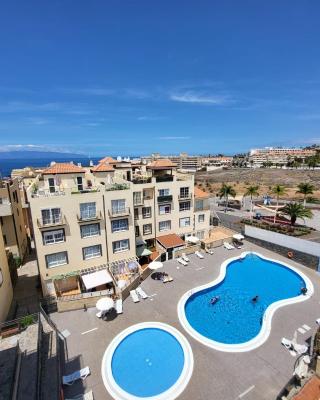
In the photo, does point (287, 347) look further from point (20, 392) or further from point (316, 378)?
point (20, 392)

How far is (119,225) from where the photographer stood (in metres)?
28.0

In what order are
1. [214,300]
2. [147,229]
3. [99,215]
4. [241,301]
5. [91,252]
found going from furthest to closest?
[147,229] < [91,252] < [99,215] < [241,301] < [214,300]

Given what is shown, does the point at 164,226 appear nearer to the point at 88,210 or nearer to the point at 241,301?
the point at 88,210

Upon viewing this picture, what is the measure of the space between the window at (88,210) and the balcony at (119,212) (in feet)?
6.22

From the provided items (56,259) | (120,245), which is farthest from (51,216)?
(120,245)

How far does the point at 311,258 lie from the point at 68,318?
29.6m

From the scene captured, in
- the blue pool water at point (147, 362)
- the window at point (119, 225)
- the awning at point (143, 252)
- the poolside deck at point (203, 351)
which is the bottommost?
the blue pool water at point (147, 362)

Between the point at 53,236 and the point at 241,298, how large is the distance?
2137 cm

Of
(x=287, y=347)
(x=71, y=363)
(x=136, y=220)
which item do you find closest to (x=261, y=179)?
(x=136, y=220)

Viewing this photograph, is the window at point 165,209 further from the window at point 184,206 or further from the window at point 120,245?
the window at point 120,245

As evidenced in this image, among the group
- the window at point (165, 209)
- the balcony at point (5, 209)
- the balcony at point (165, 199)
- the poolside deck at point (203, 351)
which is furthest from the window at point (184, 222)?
the balcony at point (5, 209)

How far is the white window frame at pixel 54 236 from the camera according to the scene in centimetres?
2394

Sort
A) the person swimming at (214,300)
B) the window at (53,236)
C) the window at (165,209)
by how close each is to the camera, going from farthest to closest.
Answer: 1. the window at (165,209)
2. the window at (53,236)
3. the person swimming at (214,300)

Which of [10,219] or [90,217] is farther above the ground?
[90,217]
